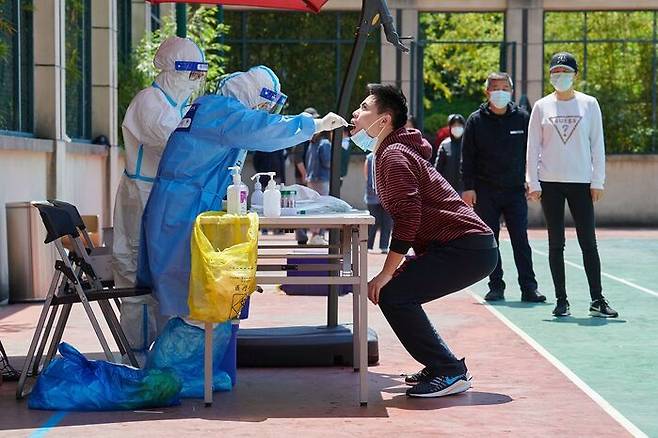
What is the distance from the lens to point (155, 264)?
8.16 m

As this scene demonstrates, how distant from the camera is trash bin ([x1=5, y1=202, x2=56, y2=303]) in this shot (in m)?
13.3

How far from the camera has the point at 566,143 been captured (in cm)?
1174

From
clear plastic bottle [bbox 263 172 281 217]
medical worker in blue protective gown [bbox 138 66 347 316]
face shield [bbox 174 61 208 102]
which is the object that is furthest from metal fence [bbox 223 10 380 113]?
clear plastic bottle [bbox 263 172 281 217]

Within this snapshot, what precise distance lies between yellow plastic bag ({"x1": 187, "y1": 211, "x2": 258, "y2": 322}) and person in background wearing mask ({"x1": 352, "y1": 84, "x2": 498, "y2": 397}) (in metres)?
0.80

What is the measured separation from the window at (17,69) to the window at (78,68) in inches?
79.7

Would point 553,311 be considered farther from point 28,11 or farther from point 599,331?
point 28,11

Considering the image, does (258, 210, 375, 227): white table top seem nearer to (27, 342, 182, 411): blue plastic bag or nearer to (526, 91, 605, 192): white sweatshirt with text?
(27, 342, 182, 411): blue plastic bag

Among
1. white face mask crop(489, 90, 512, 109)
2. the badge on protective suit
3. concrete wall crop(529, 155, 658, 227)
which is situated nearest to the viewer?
the badge on protective suit

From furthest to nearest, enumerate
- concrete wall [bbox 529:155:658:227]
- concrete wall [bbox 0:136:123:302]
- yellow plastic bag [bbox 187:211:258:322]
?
concrete wall [bbox 529:155:658:227]
concrete wall [bbox 0:136:123:302]
yellow plastic bag [bbox 187:211:258:322]

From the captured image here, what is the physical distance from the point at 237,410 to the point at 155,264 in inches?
42.0

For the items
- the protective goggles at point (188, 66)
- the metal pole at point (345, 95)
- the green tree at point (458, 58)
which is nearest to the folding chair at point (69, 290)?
the protective goggles at point (188, 66)

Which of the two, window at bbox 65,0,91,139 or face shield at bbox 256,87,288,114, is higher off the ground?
window at bbox 65,0,91,139

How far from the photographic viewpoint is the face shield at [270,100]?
332 inches

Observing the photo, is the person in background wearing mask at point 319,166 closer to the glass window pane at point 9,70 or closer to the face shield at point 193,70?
the glass window pane at point 9,70
